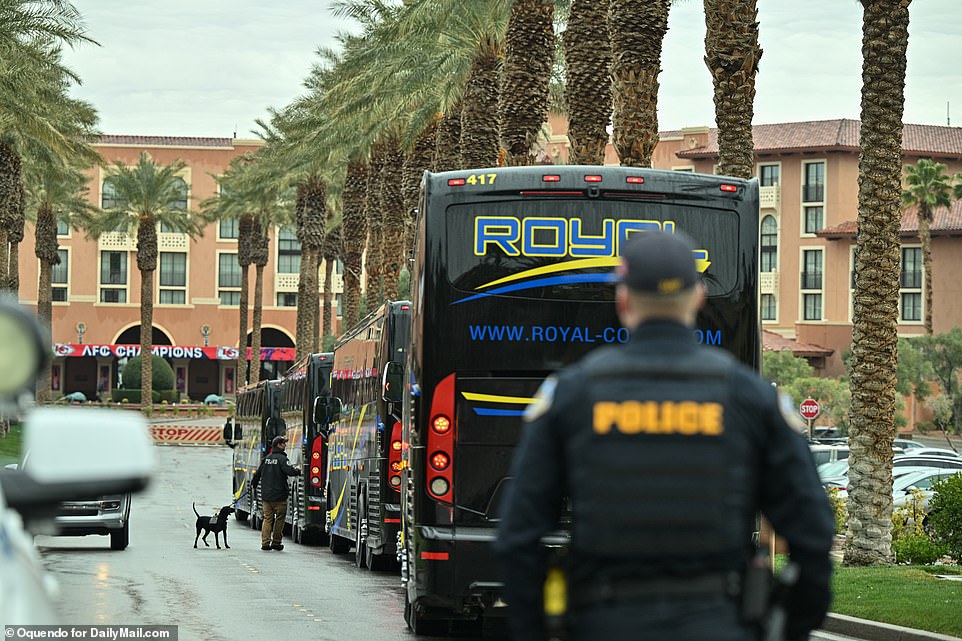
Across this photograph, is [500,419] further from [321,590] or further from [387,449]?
[387,449]

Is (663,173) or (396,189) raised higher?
(396,189)

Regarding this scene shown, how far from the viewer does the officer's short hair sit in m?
4.52

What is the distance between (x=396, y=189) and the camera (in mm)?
50281

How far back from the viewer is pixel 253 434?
39.7 meters

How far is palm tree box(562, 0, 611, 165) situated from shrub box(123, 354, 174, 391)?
252 ft

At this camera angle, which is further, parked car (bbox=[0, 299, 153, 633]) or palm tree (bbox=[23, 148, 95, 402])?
palm tree (bbox=[23, 148, 95, 402])

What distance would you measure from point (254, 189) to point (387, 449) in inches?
1841

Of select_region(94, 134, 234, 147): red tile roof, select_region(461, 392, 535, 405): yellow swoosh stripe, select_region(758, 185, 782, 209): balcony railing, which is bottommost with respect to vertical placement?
select_region(461, 392, 535, 405): yellow swoosh stripe

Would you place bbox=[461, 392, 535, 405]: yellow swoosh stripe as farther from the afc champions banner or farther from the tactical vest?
the afc champions banner

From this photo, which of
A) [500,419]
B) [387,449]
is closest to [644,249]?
[500,419]

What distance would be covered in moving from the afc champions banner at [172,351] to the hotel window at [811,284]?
1581 inches

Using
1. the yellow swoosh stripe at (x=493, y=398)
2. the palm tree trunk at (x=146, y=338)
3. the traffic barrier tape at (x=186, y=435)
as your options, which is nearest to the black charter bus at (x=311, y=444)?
the yellow swoosh stripe at (x=493, y=398)

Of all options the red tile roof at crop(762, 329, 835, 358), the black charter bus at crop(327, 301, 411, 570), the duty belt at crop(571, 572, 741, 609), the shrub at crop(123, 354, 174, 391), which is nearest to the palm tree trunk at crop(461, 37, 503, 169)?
the black charter bus at crop(327, 301, 411, 570)

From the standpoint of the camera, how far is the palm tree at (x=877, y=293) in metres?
21.4
